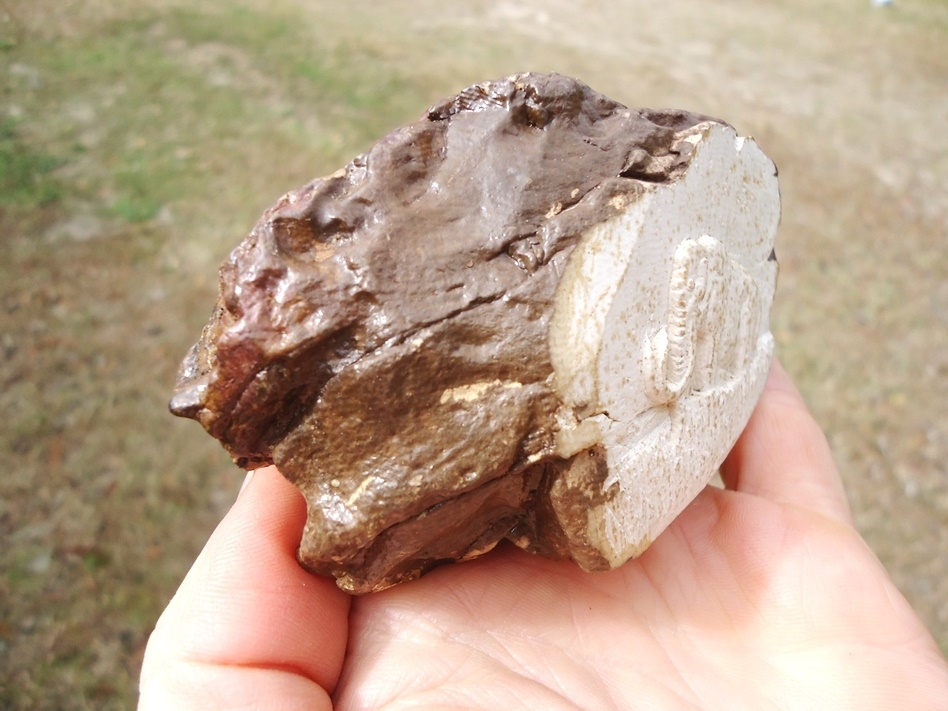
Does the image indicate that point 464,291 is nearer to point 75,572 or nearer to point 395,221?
point 395,221

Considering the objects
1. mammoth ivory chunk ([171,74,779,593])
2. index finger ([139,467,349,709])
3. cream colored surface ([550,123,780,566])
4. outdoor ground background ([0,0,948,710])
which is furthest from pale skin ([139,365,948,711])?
outdoor ground background ([0,0,948,710])

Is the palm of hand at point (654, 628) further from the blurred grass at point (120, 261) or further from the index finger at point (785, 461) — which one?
the blurred grass at point (120, 261)

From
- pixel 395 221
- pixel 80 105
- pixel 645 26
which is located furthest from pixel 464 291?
pixel 645 26

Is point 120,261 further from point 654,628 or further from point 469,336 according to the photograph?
point 654,628

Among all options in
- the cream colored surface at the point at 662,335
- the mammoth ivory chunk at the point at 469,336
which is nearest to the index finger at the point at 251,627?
the mammoth ivory chunk at the point at 469,336

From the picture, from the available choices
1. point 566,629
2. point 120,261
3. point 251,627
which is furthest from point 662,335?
point 120,261

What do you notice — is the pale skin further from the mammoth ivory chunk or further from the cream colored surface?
the cream colored surface
